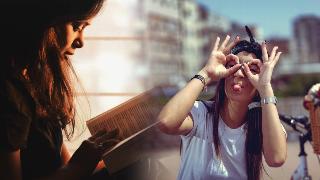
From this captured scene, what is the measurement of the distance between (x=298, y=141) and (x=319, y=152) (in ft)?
0.25

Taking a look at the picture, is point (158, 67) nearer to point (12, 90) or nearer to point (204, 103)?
point (204, 103)

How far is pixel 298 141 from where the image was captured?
4.00 ft

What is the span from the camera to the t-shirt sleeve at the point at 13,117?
991 mm

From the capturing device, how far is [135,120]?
1.35m

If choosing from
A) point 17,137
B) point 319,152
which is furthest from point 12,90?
point 319,152

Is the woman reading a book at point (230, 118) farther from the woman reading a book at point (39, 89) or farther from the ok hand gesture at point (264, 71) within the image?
the woman reading a book at point (39, 89)

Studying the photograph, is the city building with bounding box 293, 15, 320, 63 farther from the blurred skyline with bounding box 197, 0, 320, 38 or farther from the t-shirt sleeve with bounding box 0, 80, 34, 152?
the t-shirt sleeve with bounding box 0, 80, 34, 152

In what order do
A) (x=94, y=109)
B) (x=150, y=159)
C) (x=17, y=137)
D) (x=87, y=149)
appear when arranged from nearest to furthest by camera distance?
1. (x=17, y=137)
2. (x=87, y=149)
3. (x=150, y=159)
4. (x=94, y=109)

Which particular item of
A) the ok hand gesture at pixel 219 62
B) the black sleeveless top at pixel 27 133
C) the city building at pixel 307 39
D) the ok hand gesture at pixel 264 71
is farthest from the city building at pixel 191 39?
the black sleeveless top at pixel 27 133

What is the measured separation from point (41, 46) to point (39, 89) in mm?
113

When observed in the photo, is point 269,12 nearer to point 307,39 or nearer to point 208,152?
point 307,39

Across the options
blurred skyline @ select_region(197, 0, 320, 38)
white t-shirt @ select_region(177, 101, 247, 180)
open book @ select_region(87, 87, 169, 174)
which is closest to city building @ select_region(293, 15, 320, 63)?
blurred skyline @ select_region(197, 0, 320, 38)

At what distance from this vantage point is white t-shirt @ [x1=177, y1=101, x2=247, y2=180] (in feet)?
4.07

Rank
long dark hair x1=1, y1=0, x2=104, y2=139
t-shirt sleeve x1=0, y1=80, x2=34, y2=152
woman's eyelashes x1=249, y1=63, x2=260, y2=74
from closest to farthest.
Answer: t-shirt sleeve x1=0, y1=80, x2=34, y2=152
long dark hair x1=1, y1=0, x2=104, y2=139
woman's eyelashes x1=249, y1=63, x2=260, y2=74
